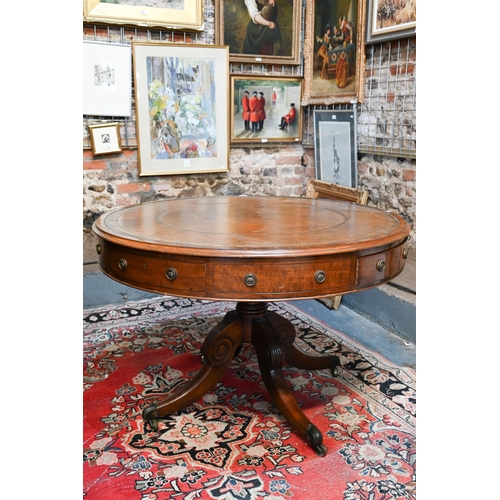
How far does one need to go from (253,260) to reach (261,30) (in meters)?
3.06

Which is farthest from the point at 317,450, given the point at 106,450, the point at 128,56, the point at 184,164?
the point at 128,56

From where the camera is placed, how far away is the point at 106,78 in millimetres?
4027

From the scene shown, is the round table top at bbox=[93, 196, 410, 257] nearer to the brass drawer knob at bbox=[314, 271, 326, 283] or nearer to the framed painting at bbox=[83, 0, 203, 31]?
the brass drawer knob at bbox=[314, 271, 326, 283]

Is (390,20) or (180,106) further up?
(390,20)

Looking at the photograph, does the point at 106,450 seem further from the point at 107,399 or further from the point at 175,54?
the point at 175,54

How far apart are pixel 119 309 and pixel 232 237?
2.33 m

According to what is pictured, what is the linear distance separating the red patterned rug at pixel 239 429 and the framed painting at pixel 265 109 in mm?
1888

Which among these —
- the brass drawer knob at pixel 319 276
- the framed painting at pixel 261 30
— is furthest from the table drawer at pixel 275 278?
the framed painting at pixel 261 30

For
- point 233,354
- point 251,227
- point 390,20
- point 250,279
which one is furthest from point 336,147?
point 250,279

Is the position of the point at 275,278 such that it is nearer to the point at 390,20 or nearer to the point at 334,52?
the point at 390,20

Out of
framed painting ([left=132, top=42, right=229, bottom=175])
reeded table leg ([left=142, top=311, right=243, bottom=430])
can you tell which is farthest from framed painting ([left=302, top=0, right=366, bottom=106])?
reeded table leg ([left=142, top=311, right=243, bottom=430])

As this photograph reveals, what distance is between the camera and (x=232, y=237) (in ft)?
7.41

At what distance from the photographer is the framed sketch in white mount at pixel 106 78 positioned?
396 centimetres

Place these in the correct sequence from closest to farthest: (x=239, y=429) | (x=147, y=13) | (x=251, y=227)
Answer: (x=251, y=227)
(x=239, y=429)
(x=147, y=13)
